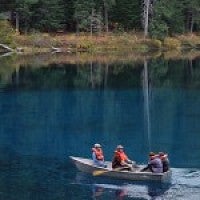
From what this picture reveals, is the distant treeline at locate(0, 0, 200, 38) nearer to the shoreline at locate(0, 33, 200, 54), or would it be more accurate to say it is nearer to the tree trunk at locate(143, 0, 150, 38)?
the tree trunk at locate(143, 0, 150, 38)

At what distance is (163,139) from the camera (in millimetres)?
37219

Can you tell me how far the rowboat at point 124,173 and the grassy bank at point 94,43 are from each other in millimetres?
67107

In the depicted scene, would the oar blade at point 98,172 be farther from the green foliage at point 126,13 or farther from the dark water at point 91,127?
the green foliage at point 126,13

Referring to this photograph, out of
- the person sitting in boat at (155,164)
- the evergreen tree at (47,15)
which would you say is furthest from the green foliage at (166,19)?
the person sitting in boat at (155,164)

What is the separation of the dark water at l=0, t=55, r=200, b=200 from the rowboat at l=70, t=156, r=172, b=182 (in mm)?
306

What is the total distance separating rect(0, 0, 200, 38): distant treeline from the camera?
98938mm

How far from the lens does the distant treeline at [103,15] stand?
98.9m

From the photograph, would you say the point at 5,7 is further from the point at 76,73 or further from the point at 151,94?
the point at 151,94

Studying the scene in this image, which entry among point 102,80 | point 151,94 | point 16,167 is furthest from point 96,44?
point 16,167

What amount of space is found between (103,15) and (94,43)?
8.00 meters

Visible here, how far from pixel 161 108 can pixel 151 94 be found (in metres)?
6.78

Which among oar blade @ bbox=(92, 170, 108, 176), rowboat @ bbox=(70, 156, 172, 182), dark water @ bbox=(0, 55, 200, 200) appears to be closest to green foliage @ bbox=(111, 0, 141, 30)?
dark water @ bbox=(0, 55, 200, 200)

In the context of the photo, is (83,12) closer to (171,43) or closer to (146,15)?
(146,15)

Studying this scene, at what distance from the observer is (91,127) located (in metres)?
40.8
